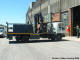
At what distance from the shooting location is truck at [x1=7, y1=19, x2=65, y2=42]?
20.4 m

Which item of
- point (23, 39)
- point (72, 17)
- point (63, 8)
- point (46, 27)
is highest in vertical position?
point (63, 8)

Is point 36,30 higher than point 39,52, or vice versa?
point 36,30

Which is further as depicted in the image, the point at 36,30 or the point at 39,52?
the point at 36,30

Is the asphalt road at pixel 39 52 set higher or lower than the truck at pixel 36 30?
lower

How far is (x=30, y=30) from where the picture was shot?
21078 millimetres

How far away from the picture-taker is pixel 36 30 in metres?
24.2

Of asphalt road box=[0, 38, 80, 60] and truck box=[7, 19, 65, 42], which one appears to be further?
truck box=[7, 19, 65, 42]

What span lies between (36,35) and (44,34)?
1.78 m

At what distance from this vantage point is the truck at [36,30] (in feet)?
66.8

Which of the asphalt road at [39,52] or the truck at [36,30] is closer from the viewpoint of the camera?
the asphalt road at [39,52]

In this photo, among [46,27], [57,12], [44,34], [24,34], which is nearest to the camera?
[24,34]

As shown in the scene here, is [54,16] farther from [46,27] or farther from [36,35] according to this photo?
[36,35]

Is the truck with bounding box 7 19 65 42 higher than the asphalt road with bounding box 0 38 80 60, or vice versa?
the truck with bounding box 7 19 65 42

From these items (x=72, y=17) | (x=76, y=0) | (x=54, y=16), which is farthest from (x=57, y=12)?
(x=76, y=0)
